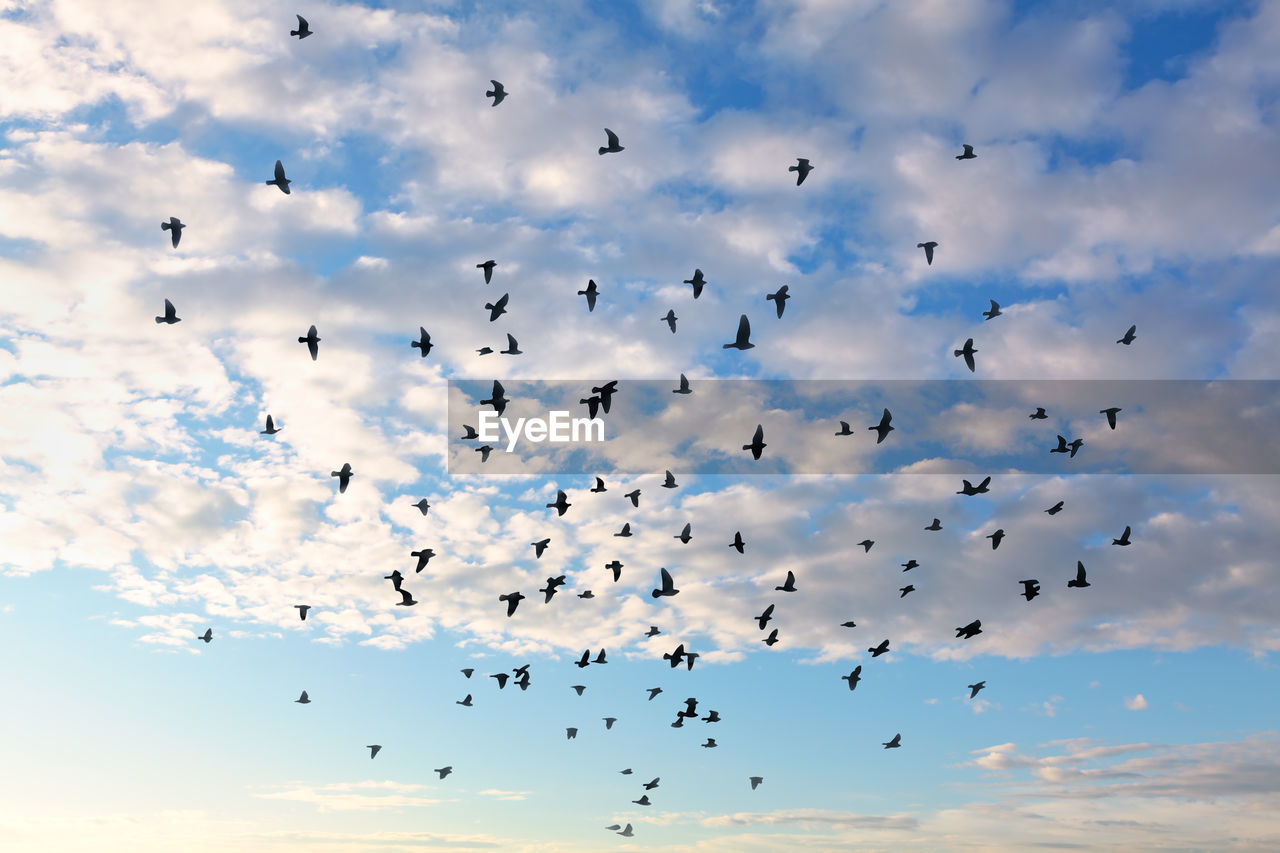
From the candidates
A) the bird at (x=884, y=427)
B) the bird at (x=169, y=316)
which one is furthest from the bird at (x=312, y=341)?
the bird at (x=884, y=427)

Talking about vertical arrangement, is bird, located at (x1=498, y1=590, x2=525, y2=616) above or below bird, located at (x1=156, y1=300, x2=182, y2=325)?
below

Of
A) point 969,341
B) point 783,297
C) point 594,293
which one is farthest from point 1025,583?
point 594,293

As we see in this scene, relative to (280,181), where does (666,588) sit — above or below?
below

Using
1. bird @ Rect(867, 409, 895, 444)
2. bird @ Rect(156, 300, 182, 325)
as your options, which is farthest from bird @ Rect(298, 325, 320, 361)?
bird @ Rect(867, 409, 895, 444)

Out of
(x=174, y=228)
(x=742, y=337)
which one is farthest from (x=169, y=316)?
(x=742, y=337)

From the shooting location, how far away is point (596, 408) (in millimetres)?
62844

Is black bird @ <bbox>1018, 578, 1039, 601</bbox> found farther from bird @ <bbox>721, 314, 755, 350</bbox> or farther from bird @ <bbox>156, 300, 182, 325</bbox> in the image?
bird @ <bbox>156, 300, 182, 325</bbox>

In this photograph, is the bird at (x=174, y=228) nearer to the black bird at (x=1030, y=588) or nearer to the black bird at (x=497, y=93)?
the black bird at (x=497, y=93)

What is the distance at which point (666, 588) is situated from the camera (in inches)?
2544

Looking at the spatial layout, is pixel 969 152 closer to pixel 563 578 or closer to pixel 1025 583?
pixel 1025 583

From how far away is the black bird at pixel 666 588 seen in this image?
210 ft

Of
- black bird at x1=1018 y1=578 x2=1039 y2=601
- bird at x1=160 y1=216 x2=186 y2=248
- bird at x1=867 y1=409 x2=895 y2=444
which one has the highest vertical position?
bird at x1=160 y1=216 x2=186 y2=248

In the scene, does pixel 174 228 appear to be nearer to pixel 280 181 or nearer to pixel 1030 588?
pixel 280 181

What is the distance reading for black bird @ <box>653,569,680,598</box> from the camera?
64000 millimetres
